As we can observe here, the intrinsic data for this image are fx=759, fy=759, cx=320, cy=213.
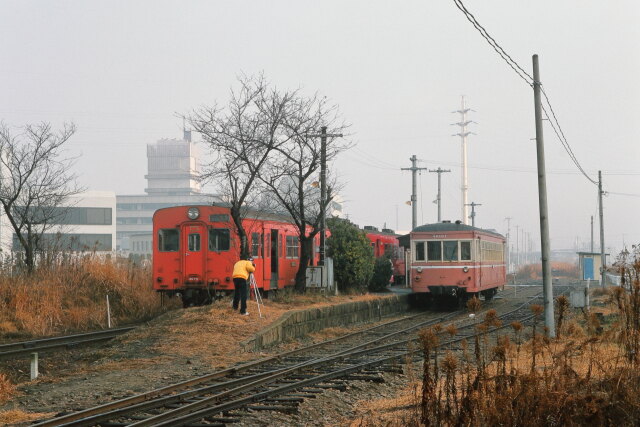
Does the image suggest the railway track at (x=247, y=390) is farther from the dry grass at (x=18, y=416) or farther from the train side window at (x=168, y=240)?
the train side window at (x=168, y=240)

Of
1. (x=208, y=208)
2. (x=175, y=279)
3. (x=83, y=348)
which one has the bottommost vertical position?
(x=83, y=348)

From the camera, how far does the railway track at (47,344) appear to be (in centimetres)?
1443

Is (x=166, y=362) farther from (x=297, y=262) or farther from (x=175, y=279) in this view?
(x=297, y=262)

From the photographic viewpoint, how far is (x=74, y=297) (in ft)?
71.7

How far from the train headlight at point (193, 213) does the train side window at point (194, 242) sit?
0.51 meters

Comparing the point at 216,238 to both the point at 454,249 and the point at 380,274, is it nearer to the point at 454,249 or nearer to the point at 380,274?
the point at 454,249

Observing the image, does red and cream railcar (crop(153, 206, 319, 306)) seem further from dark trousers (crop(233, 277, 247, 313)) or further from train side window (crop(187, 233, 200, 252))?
dark trousers (crop(233, 277, 247, 313))

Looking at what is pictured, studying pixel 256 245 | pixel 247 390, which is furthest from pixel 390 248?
pixel 247 390

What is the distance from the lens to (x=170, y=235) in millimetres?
22109

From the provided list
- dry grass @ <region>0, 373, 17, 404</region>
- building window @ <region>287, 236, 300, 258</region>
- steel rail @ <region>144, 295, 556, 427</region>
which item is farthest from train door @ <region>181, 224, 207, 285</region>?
dry grass @ <region>0, 373, 17, 404</region>

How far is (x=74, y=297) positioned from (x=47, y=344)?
5627mm

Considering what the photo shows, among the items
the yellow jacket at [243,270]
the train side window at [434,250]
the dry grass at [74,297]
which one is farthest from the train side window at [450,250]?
the yellow jacket at [243,270]

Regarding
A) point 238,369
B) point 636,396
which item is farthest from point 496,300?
point 636,396

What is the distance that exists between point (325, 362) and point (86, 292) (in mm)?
12207
